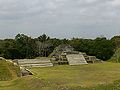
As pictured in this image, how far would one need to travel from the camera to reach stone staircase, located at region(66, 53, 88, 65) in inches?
2108

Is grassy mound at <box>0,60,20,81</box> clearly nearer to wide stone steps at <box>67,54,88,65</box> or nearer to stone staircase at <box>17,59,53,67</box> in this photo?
stone staircase at <box>17,59,53,67</box>

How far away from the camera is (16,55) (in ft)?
230

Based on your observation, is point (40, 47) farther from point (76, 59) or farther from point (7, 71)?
point (7, 71)

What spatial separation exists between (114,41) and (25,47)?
21665 millimetres

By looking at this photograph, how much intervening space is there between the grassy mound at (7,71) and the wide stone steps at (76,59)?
19095 millimetres

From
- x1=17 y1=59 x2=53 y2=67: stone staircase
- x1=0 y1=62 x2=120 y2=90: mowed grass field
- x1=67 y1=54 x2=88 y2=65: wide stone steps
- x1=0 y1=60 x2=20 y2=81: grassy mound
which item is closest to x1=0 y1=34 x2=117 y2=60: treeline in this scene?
x1=67 y1=54 x2=88 y2=65: wide stone steps

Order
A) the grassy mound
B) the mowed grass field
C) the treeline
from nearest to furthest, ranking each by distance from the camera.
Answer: the mowed grass field
the grassy mound
the treeline

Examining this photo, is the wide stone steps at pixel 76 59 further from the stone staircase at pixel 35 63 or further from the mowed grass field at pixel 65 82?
the mowed grass field at pixel 65 82

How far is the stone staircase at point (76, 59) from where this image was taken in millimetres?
53531

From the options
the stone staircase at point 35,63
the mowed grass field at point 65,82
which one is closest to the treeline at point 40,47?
the stone staircase at point 35,63

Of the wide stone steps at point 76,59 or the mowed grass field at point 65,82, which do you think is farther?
the wide stone steps at point 76,59

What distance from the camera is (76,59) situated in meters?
55.3

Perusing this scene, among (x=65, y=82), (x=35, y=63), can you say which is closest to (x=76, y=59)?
(x=35, y=63)

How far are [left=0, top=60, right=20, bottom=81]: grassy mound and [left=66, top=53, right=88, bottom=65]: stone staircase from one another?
19.1 m
